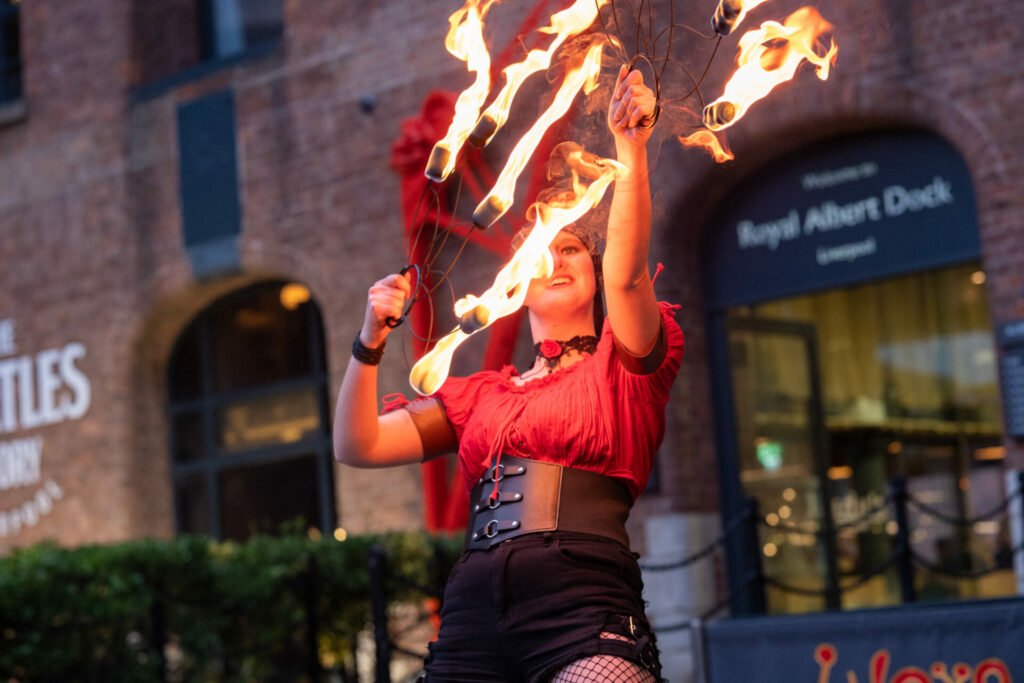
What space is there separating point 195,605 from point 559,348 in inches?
227

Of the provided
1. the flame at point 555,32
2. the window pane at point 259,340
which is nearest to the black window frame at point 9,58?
the window pane at point 259,340

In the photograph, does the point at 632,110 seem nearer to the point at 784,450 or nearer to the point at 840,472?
the point at 784,450

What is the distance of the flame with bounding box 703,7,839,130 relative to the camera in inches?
138

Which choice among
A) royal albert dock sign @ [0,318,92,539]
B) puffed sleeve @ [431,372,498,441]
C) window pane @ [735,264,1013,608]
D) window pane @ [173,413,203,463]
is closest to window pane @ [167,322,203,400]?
window pane @ [173,413,203,463]

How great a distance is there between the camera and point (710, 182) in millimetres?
10305

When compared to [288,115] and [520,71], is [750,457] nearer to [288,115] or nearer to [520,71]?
[288,115]

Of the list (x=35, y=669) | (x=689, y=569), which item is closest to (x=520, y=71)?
(x=35, y=669)

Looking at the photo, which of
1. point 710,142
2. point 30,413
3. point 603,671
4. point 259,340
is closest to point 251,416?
point 259,340

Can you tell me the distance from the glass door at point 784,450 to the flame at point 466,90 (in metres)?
6.79

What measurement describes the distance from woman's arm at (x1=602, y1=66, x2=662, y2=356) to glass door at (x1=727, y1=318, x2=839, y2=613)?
24.5 ft

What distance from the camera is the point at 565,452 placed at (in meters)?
3.46

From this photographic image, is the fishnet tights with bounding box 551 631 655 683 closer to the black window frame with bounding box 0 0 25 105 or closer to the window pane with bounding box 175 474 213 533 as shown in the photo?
the window pane with bounding box 175 474 213 533

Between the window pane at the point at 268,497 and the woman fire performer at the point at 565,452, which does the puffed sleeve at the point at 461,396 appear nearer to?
the woman fire performer at the point at 565,452

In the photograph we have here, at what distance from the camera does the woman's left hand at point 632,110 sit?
10.5ft
